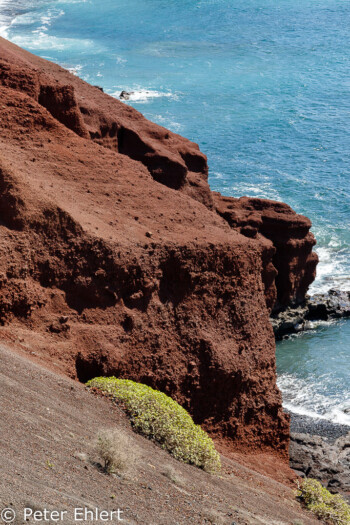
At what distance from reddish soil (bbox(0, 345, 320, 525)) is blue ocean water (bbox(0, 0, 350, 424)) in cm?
1636

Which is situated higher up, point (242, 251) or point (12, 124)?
point (12, 124)

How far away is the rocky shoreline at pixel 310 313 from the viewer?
3475cm

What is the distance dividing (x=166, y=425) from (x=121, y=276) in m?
4.07

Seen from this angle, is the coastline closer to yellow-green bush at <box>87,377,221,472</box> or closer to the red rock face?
the red rock face

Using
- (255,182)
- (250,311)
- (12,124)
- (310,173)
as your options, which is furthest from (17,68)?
(310,173)

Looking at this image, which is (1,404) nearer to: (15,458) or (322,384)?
(15,458)

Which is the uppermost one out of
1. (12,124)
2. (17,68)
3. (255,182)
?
(17,68)

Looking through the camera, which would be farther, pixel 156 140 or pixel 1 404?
pixel 156 140

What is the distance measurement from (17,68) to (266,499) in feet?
45.9

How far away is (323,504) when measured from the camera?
1494 cm

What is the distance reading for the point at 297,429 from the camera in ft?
88.4

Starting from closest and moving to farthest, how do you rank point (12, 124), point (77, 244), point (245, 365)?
point (77, 244) < point (245, 365) < point (12, 124)

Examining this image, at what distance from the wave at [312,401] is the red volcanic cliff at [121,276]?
11042mm

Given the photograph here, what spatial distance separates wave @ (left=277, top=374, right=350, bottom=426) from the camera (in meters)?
28.3
